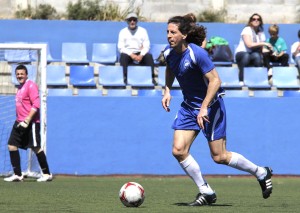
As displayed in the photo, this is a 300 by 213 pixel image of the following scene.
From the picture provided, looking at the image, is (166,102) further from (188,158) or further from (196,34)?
(196,34)

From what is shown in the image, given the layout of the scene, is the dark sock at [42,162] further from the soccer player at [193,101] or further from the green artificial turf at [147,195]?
the soccer player at [193,101]

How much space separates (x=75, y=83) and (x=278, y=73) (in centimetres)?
415

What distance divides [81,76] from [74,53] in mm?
1054

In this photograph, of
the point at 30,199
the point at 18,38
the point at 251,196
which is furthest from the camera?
the point at 18,38

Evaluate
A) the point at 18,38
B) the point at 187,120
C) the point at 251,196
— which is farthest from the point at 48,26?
the point at 187,120

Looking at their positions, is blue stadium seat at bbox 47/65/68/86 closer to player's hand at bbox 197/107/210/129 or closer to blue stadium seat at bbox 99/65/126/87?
blue stadium seat at bbox 99/65/126/87

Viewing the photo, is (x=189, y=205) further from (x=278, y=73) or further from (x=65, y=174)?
(x=278, y=73)

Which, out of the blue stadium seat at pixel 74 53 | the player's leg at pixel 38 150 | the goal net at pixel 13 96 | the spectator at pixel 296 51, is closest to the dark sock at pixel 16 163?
the player's leg at pixel 38 150

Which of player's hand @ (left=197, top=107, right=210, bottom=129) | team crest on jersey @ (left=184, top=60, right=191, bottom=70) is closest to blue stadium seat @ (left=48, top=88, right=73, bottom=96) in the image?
team crest on jersey @ (left=184, top=60, right=191, bottom=70)

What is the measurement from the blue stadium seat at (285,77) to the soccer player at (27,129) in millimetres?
6093

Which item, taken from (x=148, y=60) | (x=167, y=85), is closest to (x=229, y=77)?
(x=148, y=60)

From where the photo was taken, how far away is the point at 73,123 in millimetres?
15773

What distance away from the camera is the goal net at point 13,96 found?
48.6ft

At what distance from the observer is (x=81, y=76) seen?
17.3m
